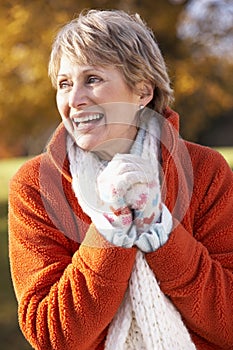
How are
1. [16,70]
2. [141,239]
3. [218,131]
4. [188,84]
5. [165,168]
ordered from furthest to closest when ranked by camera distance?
[218,131] → [188,84] → [16,70] → [165,168] → [141,239]

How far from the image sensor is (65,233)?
252cm

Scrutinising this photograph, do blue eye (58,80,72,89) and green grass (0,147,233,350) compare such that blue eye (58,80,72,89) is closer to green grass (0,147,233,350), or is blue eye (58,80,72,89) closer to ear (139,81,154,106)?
ear (139,81,154,106)

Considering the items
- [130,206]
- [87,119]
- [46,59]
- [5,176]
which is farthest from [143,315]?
[5,176]

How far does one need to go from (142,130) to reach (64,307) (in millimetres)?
619

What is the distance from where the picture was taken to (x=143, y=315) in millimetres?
2391

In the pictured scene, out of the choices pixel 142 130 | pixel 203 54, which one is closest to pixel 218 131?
pixel 203 54

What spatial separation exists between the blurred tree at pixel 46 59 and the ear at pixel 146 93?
6.97 metres

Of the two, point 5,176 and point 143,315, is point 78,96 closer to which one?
point 143,315

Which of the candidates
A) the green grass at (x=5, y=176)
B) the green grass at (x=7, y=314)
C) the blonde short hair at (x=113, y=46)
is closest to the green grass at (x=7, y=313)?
the green grass at (x=7, y=314)

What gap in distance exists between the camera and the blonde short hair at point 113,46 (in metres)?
2.41

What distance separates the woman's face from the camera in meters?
2.40

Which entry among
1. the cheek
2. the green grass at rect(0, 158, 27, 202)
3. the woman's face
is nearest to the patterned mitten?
the woman's face

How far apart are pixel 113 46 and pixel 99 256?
0.64 metres

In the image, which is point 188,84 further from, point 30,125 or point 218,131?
point 218,131
